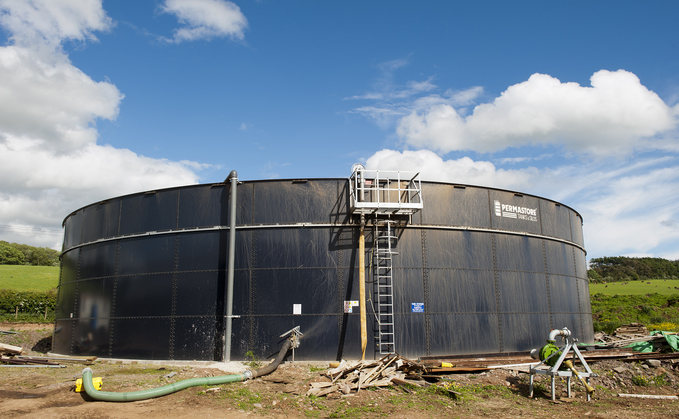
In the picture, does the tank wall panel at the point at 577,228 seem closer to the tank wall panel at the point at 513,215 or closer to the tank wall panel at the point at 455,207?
the tank wall panel at the point at 513,215

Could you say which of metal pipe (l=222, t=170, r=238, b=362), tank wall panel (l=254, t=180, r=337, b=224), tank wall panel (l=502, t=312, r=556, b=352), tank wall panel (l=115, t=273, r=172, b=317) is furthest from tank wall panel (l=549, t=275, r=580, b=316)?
tank wall panel (l=115, t=273, r=172, b=317)

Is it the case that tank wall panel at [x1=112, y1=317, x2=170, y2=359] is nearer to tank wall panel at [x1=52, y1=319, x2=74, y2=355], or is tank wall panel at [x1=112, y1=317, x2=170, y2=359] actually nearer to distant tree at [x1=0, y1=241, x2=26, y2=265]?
tank wall panel at [x1=52, y1=319, x2=74, y2=355]

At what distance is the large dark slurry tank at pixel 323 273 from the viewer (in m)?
16.9

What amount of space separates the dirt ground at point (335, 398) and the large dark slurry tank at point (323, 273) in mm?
2363

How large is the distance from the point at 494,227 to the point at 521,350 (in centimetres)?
535

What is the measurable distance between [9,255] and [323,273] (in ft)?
360

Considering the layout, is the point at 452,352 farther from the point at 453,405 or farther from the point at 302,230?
the point at 302,230

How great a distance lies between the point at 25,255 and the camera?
106 meters

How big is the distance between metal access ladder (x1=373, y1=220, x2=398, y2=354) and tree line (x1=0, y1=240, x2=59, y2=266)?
10776cm

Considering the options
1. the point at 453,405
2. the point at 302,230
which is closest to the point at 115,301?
the point at 302,230

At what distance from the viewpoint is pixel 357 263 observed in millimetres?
17328

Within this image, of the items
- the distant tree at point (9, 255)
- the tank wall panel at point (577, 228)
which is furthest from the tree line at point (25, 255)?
the tank wall panel at point (577, 228)

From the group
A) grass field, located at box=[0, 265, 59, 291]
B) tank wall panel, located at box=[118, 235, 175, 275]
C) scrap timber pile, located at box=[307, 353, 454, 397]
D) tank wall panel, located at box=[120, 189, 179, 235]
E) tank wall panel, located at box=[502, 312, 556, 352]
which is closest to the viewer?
scrap timber pile, located at box=[307, 353, 454, 397]

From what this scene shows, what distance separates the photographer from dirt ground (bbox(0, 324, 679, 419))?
1046cm
